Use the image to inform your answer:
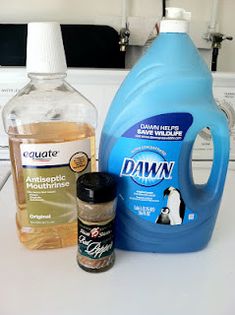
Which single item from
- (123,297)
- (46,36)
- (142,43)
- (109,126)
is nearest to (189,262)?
A: (123,297)

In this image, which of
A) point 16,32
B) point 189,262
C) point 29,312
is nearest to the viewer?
point 29,312

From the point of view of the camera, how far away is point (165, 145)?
1.59 ft

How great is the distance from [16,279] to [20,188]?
5.1 inches

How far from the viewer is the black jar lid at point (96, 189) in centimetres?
45

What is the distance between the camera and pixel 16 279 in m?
0.47

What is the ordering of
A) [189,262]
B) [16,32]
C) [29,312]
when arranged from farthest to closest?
[16,32] < [189,262] < [29,312]

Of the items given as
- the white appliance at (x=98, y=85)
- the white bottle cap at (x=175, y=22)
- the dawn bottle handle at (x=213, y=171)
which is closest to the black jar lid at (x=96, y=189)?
the dawn bottle handle at (x=213, y=171)

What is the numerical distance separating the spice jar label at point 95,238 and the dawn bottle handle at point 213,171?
12 cm

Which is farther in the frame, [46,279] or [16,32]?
[16,32]

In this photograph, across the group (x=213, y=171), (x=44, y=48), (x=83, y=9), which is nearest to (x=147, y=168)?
(x=213, y=171)

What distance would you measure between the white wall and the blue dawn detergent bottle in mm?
737

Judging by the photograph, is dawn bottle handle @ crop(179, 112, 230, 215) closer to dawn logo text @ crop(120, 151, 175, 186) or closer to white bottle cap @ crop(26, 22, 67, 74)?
dawn logo text @ crop(120, 151, 175, 186)

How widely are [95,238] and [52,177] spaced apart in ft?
0.35

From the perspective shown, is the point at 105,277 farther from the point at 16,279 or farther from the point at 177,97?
the point at 177,97
